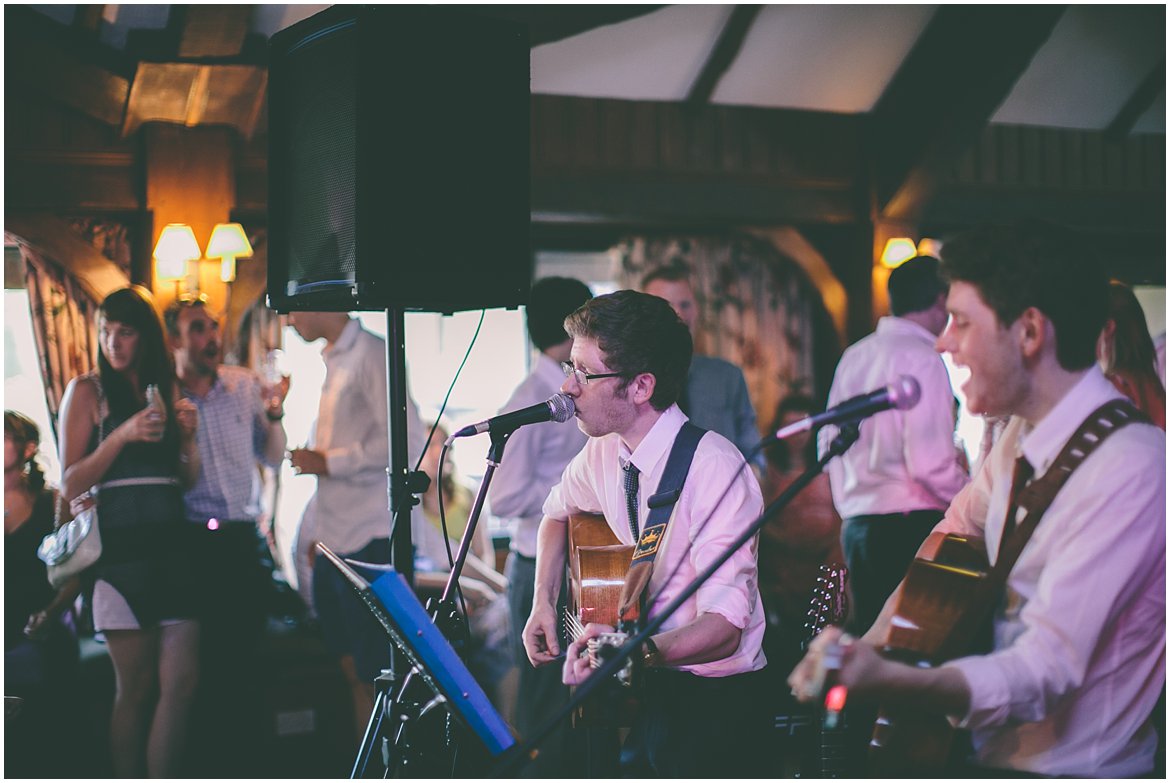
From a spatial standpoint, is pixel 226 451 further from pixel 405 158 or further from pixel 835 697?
pixel 835 697

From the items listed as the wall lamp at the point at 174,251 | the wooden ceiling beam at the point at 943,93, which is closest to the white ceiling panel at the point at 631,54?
the wooden ceiling beam at the point at 943,93

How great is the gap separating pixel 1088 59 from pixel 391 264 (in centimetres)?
636

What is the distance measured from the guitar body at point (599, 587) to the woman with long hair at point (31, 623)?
7.23ft

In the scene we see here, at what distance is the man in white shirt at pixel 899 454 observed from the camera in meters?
3.47

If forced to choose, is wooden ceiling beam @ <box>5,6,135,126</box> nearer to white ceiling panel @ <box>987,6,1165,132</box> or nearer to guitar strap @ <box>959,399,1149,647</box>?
guitar strap @ <box>959,399,1149,647</box>

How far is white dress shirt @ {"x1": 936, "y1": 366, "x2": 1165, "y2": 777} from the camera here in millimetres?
1476

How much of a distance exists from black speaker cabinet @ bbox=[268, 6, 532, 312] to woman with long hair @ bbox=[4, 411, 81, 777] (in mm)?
2053

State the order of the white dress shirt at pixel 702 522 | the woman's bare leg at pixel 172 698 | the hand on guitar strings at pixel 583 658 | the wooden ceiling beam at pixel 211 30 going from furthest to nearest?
the wooden ceiling beam at pixel 211 30 → the woman's bare leg at pixel 172 698 → the white dress shirt at pixel 702 522 → the hand on guitar strings at pixel 583 658

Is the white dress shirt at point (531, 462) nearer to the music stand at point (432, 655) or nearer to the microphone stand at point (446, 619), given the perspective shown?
the microphone stand at point (446, 619)

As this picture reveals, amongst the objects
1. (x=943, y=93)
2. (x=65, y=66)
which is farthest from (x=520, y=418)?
(x=943, y=93)

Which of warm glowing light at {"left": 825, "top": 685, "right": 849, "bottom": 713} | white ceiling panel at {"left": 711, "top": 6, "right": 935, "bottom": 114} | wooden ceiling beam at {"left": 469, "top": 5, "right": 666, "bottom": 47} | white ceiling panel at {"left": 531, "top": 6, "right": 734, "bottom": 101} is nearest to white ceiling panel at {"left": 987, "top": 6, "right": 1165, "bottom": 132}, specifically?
white ceiling panel at {"left": 711, "top": 6, "right": 935, "bottom": 114}

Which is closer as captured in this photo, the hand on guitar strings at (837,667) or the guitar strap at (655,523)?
the hand on guitar strings at (837,667)

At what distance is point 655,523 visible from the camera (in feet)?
6.84

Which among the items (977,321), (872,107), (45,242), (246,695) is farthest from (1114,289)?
(45,242)
